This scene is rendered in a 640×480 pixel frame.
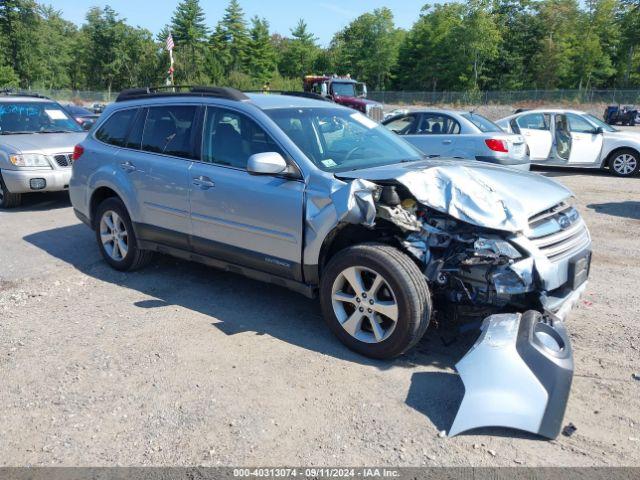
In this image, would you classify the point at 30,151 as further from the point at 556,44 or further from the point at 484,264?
the point at 556,44

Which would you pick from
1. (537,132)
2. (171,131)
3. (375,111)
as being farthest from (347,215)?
(375,111)

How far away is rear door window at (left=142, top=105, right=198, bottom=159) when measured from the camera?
5.21 metres

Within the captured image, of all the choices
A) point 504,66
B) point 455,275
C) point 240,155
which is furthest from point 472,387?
point 504,66

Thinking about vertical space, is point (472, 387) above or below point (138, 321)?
above

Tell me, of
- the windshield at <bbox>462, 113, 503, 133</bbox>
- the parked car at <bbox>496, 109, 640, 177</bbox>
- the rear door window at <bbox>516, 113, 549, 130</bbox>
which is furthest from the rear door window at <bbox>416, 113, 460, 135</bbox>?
the rear door window at <bbox>516, 113, 549, 130</bbox>

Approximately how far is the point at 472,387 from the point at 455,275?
87 cm

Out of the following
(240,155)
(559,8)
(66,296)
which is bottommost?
(66,296)

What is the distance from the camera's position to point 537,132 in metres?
13.3

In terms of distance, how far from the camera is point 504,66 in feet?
227

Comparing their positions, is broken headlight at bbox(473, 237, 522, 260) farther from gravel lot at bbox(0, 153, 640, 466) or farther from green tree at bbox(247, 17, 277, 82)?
green tree at bbox(247, 17, 277, 82)

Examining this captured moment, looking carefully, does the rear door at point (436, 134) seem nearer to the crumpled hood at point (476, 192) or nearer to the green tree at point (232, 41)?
the crumpled hood at point (476, 192)

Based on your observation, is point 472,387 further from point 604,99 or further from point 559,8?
point 559,8

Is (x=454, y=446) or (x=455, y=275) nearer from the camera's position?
(x=454, y=446)

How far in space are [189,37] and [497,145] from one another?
237ft
